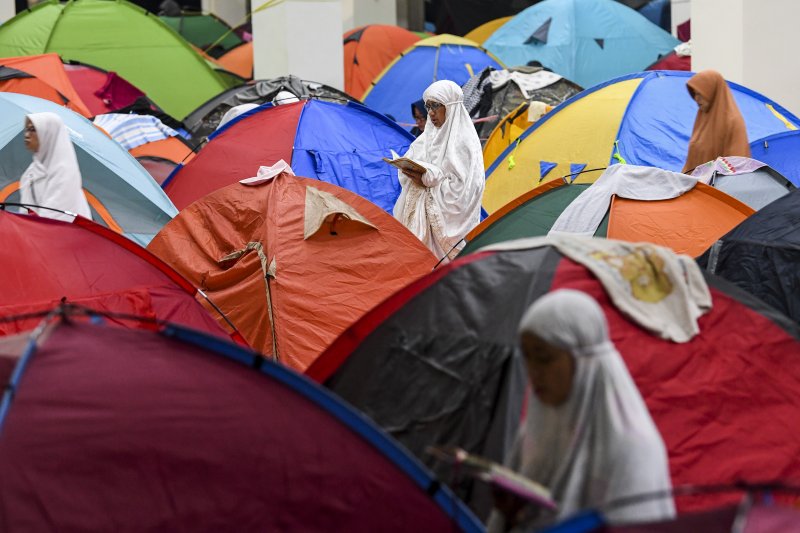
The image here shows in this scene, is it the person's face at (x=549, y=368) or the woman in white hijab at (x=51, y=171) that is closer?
the person's face at (x=549, y=368)

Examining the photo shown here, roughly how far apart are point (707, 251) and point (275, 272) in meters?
2.03

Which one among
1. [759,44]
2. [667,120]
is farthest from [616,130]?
[759,44]

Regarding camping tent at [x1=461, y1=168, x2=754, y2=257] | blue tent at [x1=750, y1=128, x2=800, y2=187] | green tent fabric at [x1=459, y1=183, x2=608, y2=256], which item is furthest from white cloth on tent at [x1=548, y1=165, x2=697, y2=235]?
blue tent at [x1=750, y1=128, x2=800, y2=187]

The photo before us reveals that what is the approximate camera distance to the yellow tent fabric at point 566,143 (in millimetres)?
9461

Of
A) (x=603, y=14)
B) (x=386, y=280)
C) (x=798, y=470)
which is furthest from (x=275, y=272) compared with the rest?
(x=603, y=14)

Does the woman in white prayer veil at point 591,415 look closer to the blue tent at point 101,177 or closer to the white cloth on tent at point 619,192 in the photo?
the white cloth on tent at point 619,192

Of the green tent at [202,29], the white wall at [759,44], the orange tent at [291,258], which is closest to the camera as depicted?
the orange tent at [291,258]

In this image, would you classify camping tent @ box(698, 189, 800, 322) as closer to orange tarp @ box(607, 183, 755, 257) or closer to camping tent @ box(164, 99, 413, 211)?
orange tarp @ box(607, 183, 755, 257)

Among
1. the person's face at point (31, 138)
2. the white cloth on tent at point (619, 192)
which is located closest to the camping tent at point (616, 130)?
the white cloth on tent at point (619, 192)

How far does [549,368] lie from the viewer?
299cm

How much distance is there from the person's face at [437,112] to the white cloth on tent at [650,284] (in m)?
3.37

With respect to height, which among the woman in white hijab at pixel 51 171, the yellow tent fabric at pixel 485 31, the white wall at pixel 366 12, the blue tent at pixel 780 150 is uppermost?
the woman in white hijab at pixel 51 171

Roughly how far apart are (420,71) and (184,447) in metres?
13.1

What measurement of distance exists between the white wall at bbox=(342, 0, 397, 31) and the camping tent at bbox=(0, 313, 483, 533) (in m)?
18.6
